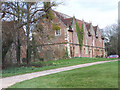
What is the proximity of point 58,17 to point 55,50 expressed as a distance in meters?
7.99

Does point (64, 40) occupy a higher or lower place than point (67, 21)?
lower

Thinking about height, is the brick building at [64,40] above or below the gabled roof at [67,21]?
below

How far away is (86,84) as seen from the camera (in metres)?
7.74

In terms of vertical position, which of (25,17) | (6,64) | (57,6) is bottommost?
(6,64)

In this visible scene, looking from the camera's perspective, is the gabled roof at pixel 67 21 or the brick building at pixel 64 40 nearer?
the brick building at pixel 64 40

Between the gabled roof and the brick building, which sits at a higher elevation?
the gabled roof

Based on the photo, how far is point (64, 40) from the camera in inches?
1401

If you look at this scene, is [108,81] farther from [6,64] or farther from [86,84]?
[6,64]

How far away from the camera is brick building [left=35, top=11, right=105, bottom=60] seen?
24422 mm

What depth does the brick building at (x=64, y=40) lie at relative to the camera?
24422 mm

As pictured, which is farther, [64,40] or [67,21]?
[67,21]

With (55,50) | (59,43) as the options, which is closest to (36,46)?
(55,50)

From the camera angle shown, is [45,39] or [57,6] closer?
[57,6]

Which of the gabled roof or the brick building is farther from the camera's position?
the gabled roof
